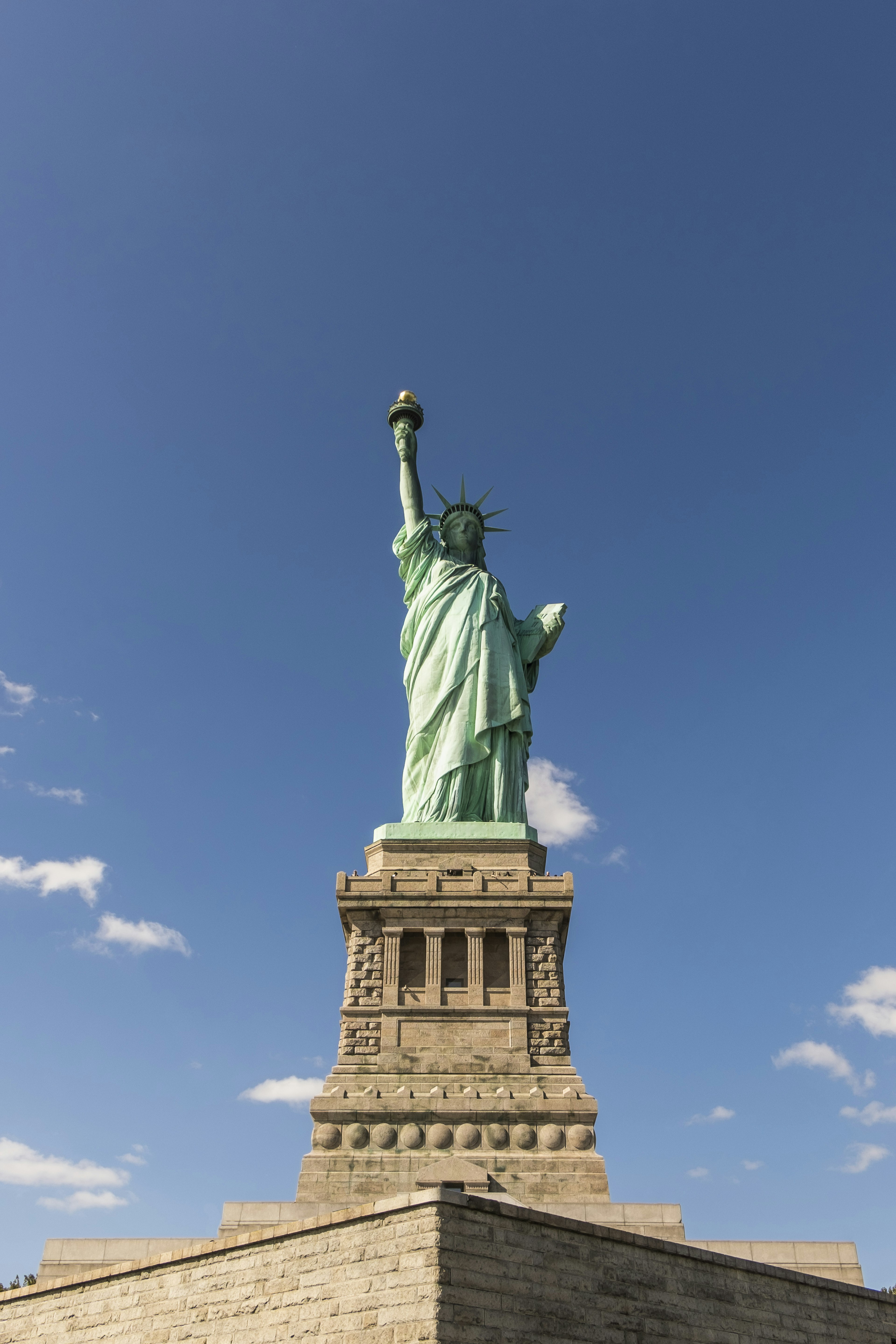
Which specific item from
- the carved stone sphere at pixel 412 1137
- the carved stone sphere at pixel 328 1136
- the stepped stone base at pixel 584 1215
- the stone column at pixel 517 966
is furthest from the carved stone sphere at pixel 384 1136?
the stone column at pixel 517 966

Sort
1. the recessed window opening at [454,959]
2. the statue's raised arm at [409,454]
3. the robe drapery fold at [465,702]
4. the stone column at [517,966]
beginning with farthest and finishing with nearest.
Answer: the statue's raised arm at [409,454], the robe drapery fold at [465,702], the recessed window opening at [454,959], the stone column at [517,966]

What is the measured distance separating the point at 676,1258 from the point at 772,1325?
157cm

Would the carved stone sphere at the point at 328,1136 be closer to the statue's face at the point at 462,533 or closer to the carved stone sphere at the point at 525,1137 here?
the carved stone sphere at the point at 525,1137

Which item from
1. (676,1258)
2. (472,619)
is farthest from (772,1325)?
(472,619)

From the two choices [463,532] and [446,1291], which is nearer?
[446,1291]

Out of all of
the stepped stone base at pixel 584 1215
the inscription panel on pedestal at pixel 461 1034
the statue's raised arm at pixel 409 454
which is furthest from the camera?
the statue's raised arm at pixel 409 454

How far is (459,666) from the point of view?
23.2 m

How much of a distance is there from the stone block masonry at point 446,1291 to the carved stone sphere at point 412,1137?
5135 mm

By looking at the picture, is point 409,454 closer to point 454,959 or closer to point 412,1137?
point 454,959

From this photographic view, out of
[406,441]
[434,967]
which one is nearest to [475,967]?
[434,967]

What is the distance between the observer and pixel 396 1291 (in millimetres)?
10422

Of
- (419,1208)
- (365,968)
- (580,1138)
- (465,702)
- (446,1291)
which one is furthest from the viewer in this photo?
(465,702)

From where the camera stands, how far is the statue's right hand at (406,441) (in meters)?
25.8

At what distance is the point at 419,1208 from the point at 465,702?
13183 mm
